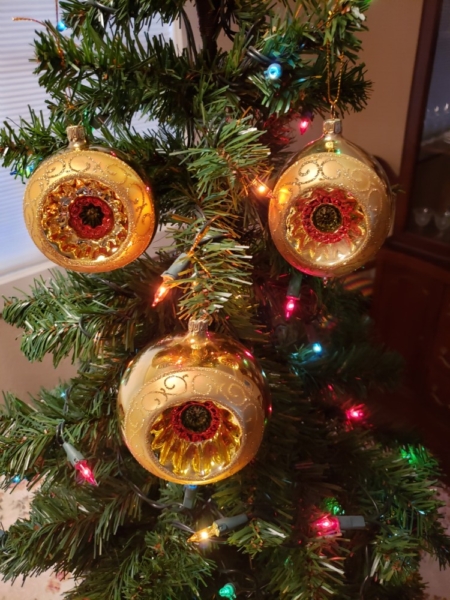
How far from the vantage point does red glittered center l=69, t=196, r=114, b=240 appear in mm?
427

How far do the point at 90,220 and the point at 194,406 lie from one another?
20 cm

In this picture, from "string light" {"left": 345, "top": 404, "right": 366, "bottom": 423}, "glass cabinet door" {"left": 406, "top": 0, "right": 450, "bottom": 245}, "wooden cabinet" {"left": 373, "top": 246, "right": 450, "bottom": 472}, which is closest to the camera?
"string light" {"left": 345, "top": 404, "right": 366, "bottom": 423}

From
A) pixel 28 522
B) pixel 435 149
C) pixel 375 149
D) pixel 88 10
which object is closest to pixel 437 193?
pixel 435 149

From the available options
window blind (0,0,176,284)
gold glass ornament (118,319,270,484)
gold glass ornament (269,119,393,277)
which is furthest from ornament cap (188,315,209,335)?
window blind (0,0,176,284)

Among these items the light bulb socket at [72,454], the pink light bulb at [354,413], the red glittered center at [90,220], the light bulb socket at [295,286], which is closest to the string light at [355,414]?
the pink light bulb at [354,413]

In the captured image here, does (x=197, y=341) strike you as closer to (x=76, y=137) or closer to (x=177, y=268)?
(x=177, y=268)

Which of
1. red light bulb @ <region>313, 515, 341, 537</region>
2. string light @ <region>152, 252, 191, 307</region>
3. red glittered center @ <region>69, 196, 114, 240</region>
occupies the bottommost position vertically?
red light bulb @ <region>313, 515, 341, 537</region>

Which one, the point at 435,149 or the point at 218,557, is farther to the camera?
the point at 435,149

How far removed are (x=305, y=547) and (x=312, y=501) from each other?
6 cm

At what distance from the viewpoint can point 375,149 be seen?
4.14 feet

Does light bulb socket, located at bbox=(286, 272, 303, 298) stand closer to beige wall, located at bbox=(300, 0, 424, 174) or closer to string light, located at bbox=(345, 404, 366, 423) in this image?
string light, located at bbox=(345, 404, 366, 423)

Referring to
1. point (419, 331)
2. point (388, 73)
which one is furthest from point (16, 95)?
point (419, 331)

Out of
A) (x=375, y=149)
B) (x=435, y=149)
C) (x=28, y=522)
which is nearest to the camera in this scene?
(x=28, y=522)

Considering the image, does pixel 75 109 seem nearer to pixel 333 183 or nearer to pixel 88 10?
pixel 88 10
